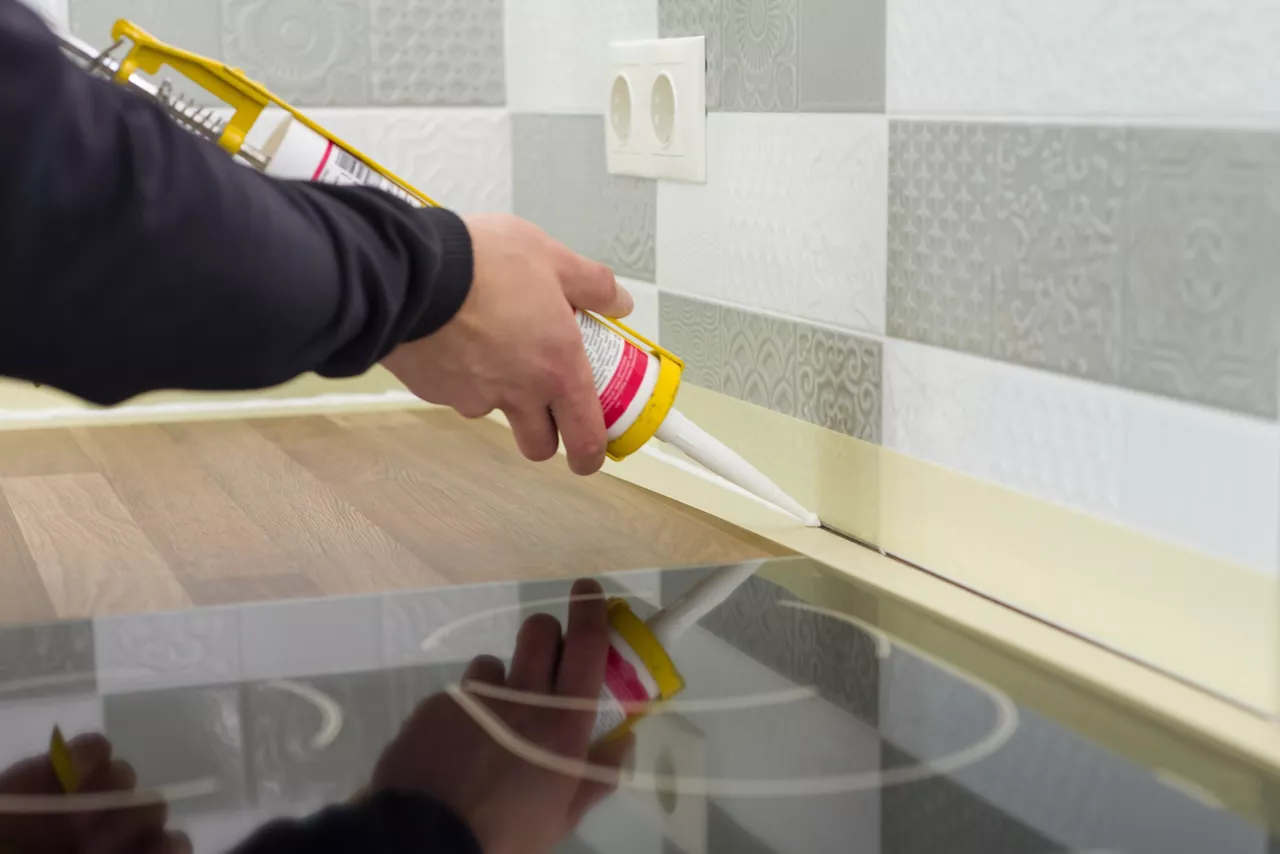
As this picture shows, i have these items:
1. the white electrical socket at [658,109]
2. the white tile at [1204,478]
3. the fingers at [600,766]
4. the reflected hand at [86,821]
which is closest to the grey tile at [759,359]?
the white electrical socket at [658,109]

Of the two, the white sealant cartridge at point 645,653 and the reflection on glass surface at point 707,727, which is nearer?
the reflection on glass surface at point 707,727

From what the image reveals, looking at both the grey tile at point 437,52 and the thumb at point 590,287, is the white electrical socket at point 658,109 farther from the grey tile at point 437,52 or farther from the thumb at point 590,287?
the thumb at point 590,287

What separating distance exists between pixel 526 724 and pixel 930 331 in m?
0.36

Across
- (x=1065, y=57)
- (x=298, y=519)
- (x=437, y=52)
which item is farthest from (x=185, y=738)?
(x=437, y=52)

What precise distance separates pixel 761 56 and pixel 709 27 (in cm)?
8

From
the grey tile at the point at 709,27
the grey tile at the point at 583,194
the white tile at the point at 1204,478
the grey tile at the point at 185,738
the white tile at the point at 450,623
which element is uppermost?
the grey tile at the point at 709,27

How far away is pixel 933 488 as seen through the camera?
861 mm

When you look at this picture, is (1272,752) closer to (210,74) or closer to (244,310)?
(244,310)

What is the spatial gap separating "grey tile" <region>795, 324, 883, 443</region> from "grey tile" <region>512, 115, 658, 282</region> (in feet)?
0.83

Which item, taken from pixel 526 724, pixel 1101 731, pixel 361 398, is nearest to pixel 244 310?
pixel 526 724

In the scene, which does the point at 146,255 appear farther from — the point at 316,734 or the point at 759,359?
the point at 759,359

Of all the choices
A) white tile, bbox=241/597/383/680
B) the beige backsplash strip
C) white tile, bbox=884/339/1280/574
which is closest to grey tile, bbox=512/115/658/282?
the beige backsplash strip

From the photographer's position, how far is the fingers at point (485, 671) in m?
0.68

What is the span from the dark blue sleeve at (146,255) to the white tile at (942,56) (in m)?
0.35
